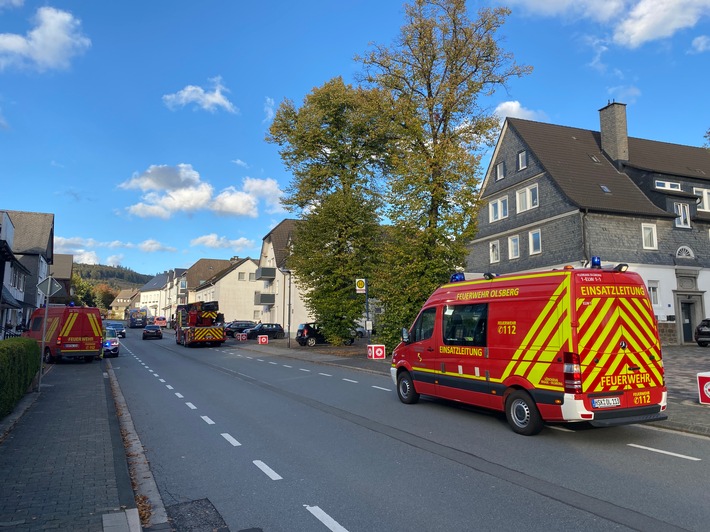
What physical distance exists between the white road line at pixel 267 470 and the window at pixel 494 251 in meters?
30.3

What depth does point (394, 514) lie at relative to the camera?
197 inches

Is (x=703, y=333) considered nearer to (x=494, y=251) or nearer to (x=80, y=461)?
(x=494, y=251)

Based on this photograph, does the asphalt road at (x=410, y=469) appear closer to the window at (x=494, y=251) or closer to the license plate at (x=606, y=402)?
the license plate at (x=606, y=402)

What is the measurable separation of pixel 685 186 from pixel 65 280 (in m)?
84.5

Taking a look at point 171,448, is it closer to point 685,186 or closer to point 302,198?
point 302,198

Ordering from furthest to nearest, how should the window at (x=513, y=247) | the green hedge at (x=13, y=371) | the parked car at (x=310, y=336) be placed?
the parked car at (x=310, y=336)
the window at (x=513, y=247)
the green hedge at (x=13, y=371)

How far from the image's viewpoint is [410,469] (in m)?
6.53

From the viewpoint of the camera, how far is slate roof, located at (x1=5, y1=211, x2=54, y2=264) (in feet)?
173

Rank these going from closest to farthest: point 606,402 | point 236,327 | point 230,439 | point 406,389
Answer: point 606,402
point 230,439
point 406,389
point 236,327

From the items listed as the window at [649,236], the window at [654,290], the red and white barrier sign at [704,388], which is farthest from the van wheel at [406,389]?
the window at [649,236]

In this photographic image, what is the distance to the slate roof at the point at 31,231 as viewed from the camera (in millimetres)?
Answer: 52869

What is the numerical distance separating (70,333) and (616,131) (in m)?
32.9

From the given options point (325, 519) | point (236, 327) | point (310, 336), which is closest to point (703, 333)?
point (310, 336)

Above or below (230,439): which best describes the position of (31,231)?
above
